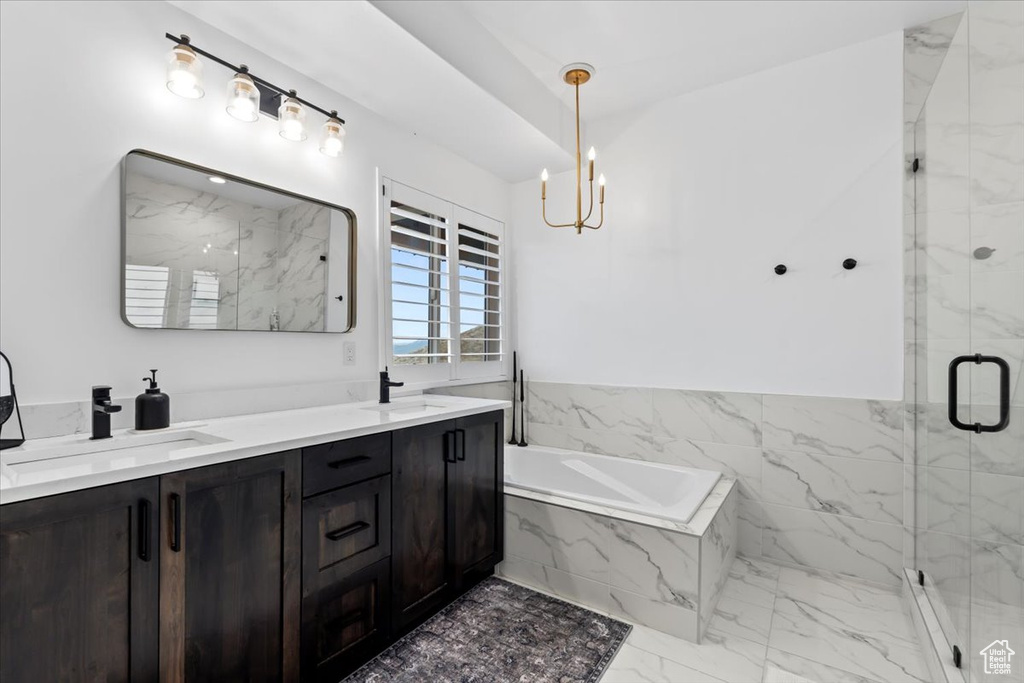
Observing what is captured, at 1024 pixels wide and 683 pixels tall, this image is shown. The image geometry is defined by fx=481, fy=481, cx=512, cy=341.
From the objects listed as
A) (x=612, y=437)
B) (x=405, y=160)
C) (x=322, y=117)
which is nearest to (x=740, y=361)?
(x=612, y=437)

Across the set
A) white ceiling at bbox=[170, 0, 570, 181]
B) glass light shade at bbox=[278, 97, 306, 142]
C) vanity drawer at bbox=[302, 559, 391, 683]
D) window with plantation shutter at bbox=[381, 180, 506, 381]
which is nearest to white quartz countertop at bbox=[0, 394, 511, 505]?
vanity drawer at bbox=[302, 559, 391, 683]

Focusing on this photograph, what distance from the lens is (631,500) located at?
2.87 m

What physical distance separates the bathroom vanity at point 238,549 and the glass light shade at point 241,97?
45.4 inches

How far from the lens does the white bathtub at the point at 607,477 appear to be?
8.68ft

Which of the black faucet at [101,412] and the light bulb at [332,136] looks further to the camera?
the light bulb at [332,136]

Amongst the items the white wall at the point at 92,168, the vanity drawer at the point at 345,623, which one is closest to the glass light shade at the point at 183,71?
the white wall at the point at 92,168

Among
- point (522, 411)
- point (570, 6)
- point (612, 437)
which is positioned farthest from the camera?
point (522, 411)

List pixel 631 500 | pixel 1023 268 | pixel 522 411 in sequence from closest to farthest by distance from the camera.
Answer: pixel 1023 268 → pixel 631 500 → pixel 522 411

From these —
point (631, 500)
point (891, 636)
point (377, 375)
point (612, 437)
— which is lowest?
point (891, 636)

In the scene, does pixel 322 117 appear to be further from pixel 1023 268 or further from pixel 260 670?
pixel 1023 268

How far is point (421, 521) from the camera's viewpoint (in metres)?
1.93

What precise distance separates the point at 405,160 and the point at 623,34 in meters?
1.30

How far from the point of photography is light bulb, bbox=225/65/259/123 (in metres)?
1.79

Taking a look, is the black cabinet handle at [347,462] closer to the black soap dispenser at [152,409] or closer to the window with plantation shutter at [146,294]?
the black soap dispenser at [152,409]
